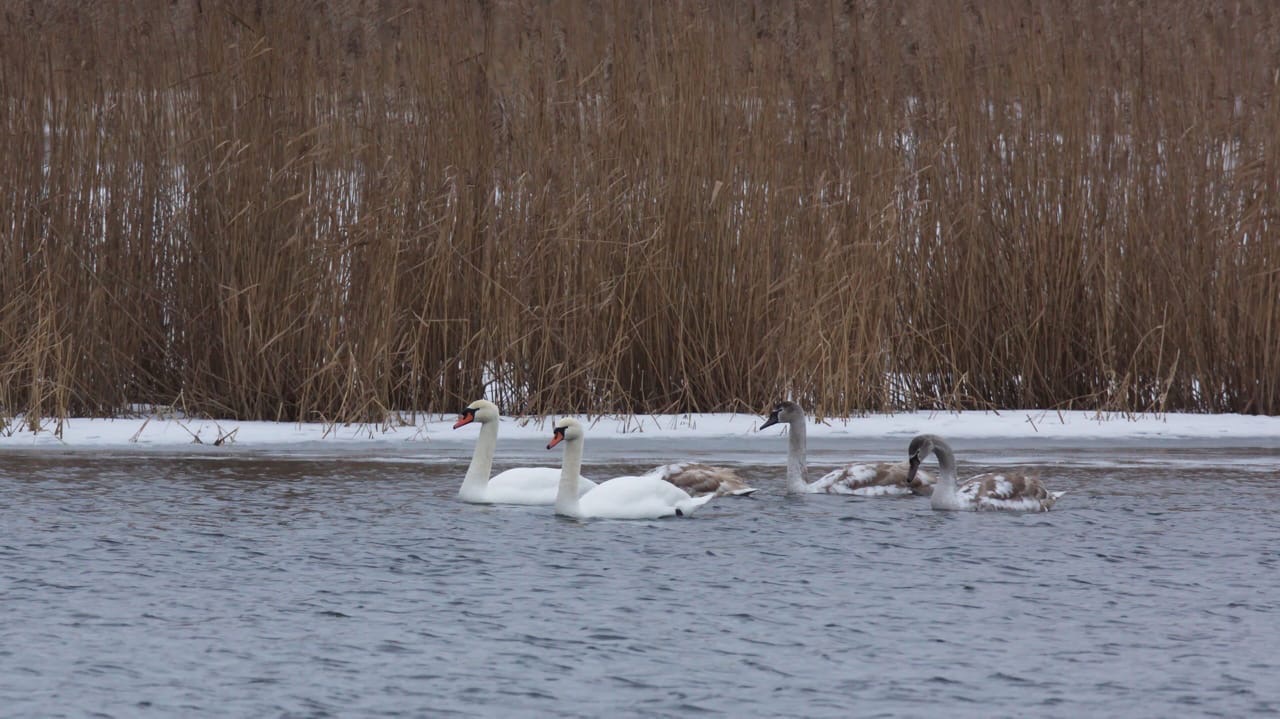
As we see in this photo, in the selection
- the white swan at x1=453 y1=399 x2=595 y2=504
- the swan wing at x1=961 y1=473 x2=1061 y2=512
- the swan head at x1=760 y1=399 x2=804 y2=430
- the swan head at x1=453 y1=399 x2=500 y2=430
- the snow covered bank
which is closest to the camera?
the swan wing at x1=961 y1=473 x2=1061 y2=512

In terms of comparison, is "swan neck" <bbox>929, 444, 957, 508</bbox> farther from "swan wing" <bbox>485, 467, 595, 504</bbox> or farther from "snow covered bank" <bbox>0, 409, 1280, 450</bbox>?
"snow covered bank" <bbox>0, 409, 1280, 450</bbox>

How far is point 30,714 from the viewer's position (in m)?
5.52

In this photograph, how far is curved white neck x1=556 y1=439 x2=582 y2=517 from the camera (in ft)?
31.7

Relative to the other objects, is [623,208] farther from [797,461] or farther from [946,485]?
[946,485]

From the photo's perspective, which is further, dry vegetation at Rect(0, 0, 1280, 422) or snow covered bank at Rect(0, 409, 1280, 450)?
dry vegetation at Rect(0, 0, 1280, 422)

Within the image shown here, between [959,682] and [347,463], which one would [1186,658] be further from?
[347,463]

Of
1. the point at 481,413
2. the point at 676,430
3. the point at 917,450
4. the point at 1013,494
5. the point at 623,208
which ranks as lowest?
the point at 1013,494

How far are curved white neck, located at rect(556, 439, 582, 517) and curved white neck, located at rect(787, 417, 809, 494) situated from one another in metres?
1.34

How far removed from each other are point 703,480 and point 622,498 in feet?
2.55

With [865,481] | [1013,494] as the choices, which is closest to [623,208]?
[865,481]

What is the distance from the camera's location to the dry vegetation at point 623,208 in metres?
12.9

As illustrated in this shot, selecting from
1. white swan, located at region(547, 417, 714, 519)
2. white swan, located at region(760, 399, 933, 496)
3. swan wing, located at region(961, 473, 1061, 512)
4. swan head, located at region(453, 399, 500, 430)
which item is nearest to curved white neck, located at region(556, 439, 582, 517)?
white swan, located at region(547, 417, 714, 519)

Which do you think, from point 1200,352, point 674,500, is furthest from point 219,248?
point 1200,352

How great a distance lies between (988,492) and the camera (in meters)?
9.84
